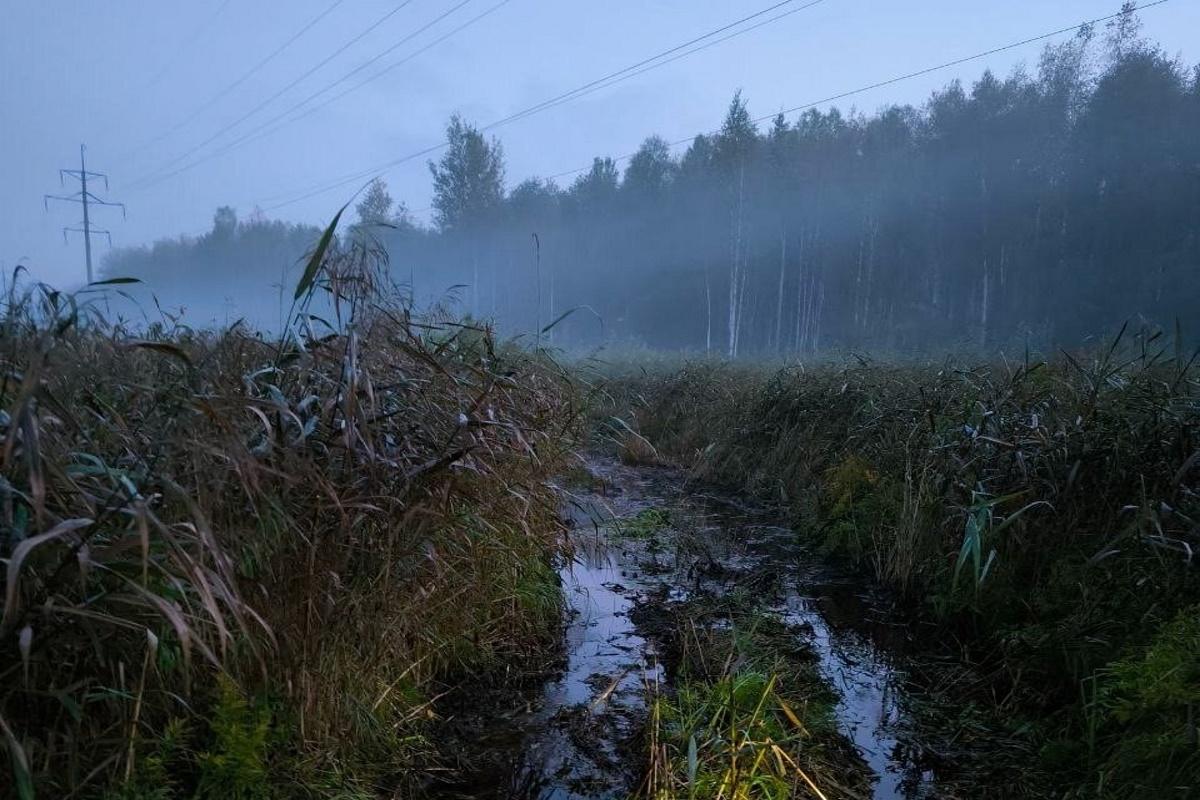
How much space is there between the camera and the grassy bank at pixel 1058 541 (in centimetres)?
244

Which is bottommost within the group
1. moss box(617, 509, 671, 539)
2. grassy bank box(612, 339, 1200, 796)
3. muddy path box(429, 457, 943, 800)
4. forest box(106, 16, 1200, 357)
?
muddy path box(429, 457, 943, 800)

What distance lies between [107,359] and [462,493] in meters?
1.42

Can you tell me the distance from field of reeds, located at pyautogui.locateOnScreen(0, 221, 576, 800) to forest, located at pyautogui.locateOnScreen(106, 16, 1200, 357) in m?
15.8

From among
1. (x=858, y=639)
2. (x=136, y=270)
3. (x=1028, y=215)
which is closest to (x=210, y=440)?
(x=858, y=639)

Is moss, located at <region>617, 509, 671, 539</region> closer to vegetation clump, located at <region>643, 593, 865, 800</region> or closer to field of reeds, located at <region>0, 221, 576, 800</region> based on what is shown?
vegetation clump, located at <region>643, 593, 865, 800</region>

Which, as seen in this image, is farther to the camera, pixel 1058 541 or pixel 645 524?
pixel 645 524

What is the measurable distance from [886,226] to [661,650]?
3370cm

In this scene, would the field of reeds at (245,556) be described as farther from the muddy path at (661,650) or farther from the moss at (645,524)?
the moss at (645,524)

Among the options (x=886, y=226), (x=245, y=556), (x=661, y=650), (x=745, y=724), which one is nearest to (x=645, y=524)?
(x=661, y=650)

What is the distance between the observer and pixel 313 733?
2.22m

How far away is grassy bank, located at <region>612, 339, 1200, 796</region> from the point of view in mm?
2436

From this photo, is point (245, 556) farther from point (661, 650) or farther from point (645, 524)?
point (645, 524)

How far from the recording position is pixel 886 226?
3306 centimetres

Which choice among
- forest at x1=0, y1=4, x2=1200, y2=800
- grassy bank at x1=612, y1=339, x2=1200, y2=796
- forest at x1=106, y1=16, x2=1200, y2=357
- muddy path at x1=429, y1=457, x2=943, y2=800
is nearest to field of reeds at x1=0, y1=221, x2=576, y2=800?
forest at x1=0, y1=4, x2=1200, y2=800
